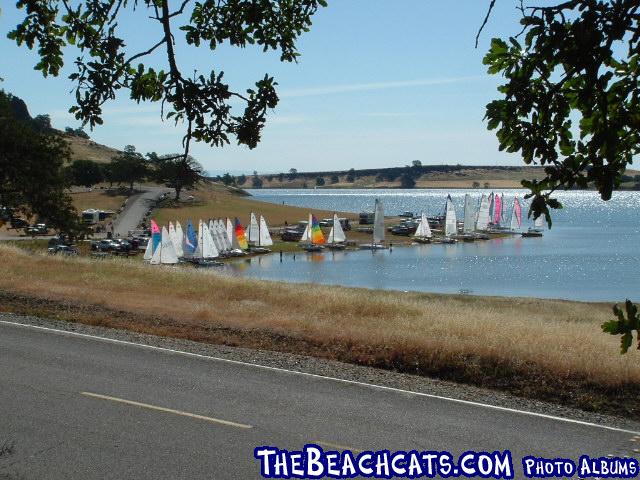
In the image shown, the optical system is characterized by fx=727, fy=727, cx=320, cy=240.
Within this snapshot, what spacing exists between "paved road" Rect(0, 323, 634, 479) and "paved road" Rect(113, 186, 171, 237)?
71.2 metres

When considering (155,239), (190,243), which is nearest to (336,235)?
(190,243)

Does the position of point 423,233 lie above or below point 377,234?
below

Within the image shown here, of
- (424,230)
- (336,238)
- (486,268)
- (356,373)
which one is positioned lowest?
(486,268)

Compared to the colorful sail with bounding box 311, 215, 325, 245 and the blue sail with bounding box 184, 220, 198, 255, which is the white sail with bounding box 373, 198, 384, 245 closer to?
the colorful sail with bounding box 311, 215, 325, 245

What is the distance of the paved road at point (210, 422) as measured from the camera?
8812mm

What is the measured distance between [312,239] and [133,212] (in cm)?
3240

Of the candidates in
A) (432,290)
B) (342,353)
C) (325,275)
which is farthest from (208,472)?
(325,275)

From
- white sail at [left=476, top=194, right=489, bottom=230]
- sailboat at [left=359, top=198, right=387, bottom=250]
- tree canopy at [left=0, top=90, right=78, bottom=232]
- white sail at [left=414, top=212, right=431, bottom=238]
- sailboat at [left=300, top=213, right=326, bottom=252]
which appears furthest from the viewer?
white sail at [left=476, top=194, right=489, bottom=230]

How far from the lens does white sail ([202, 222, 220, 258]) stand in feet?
245

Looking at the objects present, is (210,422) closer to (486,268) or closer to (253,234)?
(486,268)

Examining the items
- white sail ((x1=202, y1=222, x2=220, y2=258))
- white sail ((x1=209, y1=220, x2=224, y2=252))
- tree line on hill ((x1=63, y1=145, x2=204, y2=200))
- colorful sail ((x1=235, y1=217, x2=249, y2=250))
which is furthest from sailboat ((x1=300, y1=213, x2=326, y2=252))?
tree line on hill ((x1=63, y1=145, x2=204, y2=200))

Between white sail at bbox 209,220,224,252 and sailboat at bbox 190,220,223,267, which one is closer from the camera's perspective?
sailboat at bbox 190,220,223,267

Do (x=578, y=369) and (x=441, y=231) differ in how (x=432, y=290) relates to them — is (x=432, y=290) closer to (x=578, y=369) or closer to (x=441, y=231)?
(x=578, y=369)

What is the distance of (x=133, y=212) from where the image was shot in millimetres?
108750
